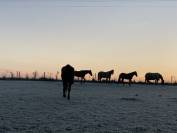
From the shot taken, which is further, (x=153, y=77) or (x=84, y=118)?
(x=153, y=77)

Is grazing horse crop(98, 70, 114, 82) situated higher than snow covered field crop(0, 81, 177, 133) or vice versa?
grazing horse crop(98, 70, 114, 82)

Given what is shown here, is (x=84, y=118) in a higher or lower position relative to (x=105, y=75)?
lower

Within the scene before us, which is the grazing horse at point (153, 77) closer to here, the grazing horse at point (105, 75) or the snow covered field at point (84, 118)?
the grazing horse at point (105, 75)

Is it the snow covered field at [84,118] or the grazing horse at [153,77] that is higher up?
the grazing horse at [153,77]

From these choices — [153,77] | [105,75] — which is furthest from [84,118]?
[153,77]

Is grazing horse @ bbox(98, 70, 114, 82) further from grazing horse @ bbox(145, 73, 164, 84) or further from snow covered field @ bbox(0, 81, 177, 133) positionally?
snow covered field @ bbox(0, 81, 177, 133)

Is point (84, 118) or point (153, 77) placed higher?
point (153, 77)

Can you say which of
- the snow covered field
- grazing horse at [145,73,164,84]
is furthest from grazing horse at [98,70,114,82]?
the snow covered field

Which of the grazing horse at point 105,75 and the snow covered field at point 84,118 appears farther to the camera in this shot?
the grazing horse at point 105,75

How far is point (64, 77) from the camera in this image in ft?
99.2

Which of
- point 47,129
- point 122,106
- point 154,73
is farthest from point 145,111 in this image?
point 154,73

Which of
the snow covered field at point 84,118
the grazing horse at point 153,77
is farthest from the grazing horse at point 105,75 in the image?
the snow covered field at point 84,118

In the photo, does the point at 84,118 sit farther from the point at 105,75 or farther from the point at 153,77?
the point at 153,77

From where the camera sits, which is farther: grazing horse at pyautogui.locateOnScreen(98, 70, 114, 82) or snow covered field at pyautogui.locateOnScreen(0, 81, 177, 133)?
grazing horse at pyautogui.locateOnScreen(98, 70, 114, 82)
